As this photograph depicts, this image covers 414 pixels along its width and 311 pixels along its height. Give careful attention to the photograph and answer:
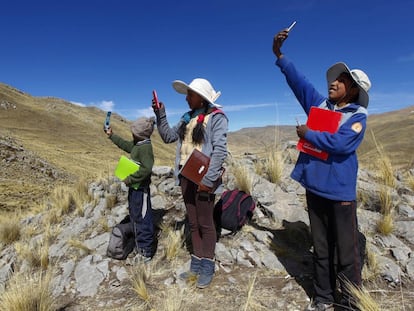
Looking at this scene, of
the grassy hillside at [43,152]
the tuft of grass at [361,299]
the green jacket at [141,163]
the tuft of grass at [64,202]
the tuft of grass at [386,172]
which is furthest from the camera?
the grassy hillside at [43,152]

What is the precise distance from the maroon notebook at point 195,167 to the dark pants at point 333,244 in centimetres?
106

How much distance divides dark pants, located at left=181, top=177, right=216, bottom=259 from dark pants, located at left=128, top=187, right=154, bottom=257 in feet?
2.58

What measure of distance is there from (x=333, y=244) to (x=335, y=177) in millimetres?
732

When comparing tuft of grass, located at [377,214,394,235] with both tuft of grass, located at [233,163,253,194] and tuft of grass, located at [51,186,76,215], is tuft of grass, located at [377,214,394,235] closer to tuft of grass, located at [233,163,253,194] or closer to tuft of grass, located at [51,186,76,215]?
tuft of grass, located at [233,163,253,194]

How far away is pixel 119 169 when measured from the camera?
153 inches

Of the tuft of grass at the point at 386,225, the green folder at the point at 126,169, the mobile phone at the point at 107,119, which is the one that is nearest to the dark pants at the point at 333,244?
the tuft of grass at the point at 386,225

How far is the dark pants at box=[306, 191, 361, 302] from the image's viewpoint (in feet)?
8.66

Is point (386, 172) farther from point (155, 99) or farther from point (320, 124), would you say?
point (155, 99)

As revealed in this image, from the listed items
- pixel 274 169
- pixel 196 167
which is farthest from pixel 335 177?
pixel 274 169

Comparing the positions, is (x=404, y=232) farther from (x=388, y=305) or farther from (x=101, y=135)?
(x=101, y=135)

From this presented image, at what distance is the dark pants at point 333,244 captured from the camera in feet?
8.66

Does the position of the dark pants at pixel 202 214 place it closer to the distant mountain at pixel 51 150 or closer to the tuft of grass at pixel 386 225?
the tuft of grass at pixel 386 225

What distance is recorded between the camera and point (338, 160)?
257 centimetres

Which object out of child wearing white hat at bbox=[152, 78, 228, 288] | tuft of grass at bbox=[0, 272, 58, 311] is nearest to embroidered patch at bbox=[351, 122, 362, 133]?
child wearing white hat at bbox=[152, 78, 228, 288]
